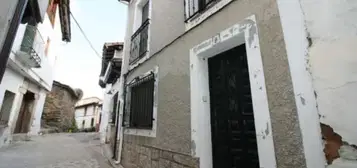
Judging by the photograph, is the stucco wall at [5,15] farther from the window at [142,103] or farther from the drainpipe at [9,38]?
the window at [142,103]

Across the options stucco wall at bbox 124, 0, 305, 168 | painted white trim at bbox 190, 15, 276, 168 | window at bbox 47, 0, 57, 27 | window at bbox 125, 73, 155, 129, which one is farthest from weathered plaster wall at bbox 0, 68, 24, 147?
painted white trim at bbox 190, 15, 276, 168

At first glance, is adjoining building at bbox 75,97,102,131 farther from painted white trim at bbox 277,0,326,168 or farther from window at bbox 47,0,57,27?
painted white trim at bbox 277,0,326,168

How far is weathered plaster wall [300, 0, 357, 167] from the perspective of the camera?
124 centimetres

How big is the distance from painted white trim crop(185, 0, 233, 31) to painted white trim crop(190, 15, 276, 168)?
16.3 inches

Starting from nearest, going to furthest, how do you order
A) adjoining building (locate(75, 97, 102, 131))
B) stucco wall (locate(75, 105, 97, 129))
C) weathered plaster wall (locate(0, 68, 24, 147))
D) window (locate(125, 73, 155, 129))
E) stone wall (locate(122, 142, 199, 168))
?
stone wall (locate(122, 142, 199, 168)) < window (locate(125, 73, 155, 129)) < weathered plaster wall (locate(0, 68, 24, 147)) < adjoining building (locate(75, 97, 102, 131)) < stucco wall (locate(75, 105, 97, 129))

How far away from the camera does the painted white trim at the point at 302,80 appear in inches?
55.1

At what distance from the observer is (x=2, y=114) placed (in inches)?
345

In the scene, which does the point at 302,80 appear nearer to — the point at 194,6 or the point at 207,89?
the point at 207,89

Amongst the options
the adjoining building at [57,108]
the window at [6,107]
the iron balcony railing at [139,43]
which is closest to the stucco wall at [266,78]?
the iron balcony railing at [139,43]

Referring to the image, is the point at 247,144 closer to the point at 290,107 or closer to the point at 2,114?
the point at 290,107

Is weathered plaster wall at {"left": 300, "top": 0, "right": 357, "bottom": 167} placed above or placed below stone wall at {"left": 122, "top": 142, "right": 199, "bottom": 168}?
above

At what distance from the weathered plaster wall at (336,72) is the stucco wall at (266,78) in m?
0.23

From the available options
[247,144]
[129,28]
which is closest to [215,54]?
[247,144]

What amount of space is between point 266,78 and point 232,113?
791 millimetres
